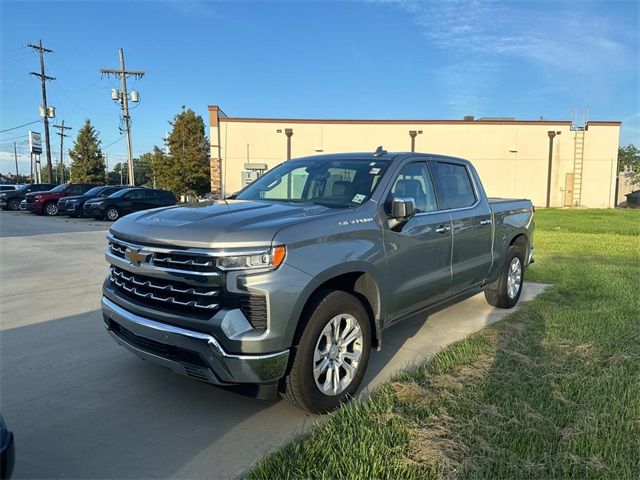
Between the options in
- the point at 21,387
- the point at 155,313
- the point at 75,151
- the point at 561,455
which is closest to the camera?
the point at 561,455

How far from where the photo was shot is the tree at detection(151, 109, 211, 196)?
141 ft

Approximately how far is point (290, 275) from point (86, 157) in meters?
58.2

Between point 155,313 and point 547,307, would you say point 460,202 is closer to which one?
point 547,307

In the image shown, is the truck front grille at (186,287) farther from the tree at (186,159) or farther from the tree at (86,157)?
the tree at (86,157)

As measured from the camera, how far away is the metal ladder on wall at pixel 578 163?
1262 inches

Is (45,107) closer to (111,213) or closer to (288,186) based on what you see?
(111,213)

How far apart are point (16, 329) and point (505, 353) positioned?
5.08 m

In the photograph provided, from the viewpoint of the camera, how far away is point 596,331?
4.96 meters

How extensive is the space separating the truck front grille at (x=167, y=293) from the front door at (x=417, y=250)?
1.54 meters

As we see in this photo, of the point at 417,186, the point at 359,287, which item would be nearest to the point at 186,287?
the point at 359,287

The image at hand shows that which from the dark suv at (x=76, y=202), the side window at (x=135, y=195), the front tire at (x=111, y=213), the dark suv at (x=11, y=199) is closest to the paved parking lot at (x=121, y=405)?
the front tire at (x=111, y=213)

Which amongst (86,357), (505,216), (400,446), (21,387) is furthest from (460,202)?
(21,387)

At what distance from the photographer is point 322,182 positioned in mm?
4496

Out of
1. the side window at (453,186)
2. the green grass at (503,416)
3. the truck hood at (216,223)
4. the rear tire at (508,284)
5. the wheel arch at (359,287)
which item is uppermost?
the side window at (453,186)
